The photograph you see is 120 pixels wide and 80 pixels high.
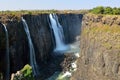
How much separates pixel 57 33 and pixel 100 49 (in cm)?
3040

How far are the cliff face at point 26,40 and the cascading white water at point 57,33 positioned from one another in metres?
1.81

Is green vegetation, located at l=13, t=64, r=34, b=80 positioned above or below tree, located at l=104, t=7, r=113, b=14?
below

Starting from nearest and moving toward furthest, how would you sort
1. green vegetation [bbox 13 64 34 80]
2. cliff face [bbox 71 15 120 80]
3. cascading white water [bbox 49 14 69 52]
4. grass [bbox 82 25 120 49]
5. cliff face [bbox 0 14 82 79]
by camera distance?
green vegetation [bbox 13 64 34 80], cliff face [bbox 71 15 120 80], grass [bbox 82 25 120 49], cliff face [bbox 0 14 82 79], cascading white water [bbox 49 14 69 52]

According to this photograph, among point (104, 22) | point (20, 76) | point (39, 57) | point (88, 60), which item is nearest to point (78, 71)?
point (88, 60)

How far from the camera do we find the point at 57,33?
73.2 m

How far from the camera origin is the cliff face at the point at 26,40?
172ft

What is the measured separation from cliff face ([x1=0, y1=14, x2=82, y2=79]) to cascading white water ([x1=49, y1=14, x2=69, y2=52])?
1813mm

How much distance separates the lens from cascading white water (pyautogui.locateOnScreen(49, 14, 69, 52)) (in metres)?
71.6

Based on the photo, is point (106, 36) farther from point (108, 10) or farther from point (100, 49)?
point (108, 10)

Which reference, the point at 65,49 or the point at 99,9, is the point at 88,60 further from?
the point at 65,49

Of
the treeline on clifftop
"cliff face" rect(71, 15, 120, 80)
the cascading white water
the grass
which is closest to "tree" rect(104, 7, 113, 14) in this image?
the treeline on clifftop

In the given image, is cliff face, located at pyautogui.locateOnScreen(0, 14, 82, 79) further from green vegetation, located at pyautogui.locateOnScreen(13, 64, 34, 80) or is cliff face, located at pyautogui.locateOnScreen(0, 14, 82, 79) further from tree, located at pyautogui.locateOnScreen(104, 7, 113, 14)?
green vegetation, located at pyautogui.locateOnScreen(13, 64, 34, 80)

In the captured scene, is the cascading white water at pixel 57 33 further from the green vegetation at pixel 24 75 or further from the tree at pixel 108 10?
the green vegetation at pixel 24 75

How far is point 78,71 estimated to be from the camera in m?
50.5
